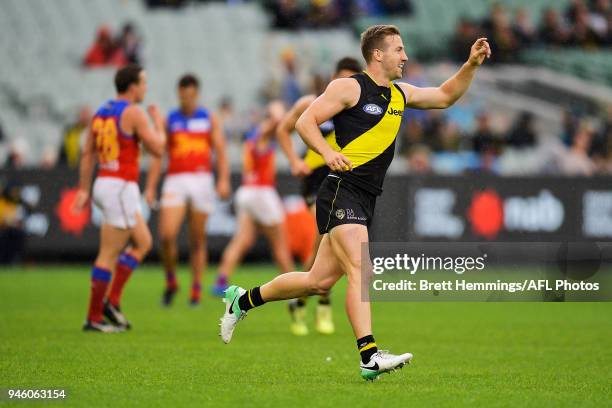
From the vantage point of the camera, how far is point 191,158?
15.0 meters

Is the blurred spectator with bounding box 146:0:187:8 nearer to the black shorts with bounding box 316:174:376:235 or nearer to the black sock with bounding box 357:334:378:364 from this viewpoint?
the black shorts with bounding box 316:174:376:235

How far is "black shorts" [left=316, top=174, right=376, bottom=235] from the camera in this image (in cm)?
837

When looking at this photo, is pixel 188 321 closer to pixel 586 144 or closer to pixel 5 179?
pixel 5 179

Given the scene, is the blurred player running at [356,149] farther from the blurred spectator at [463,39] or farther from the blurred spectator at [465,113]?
the blurred spectator at [463,39]

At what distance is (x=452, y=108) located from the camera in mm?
25891

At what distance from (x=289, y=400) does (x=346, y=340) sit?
4.03m

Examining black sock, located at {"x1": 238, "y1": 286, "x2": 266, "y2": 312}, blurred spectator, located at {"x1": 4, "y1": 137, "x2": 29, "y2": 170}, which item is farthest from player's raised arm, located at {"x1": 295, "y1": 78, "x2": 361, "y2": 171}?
blurred spectator, located at {"x1": 4, "y1": 137, "x2": 29, "y2": 170}

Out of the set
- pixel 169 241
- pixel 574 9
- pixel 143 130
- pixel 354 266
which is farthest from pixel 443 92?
pixel 574 9

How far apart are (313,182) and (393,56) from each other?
3.81 metres

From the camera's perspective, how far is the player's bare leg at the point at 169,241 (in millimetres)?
14680

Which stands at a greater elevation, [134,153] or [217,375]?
[134,153]

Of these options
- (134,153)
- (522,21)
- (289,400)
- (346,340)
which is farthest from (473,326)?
(522,21)

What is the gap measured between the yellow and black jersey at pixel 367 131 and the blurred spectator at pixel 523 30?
766 inches

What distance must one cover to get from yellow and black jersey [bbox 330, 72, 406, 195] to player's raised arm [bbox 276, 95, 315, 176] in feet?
9.52
